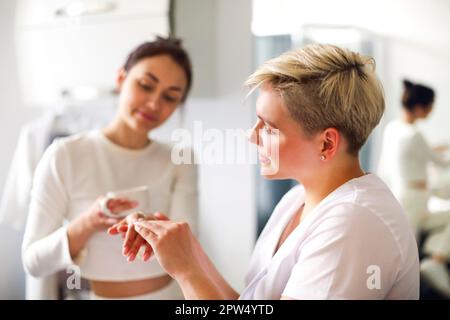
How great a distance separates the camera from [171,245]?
2.38ft

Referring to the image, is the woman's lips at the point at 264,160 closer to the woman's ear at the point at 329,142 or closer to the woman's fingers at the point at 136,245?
the woman's ear at the point at 329,142

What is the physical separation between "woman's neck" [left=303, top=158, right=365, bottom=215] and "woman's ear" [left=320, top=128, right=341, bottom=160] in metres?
0.02

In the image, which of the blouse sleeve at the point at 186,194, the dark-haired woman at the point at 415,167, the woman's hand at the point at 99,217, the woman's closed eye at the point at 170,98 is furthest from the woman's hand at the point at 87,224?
the dark-haired woman at the point at 415,167

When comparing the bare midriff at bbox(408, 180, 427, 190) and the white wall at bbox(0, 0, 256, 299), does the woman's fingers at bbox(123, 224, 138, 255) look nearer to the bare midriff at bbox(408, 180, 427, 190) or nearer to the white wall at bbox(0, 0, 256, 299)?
the white wall at bbox(0, 0, 256, 299)

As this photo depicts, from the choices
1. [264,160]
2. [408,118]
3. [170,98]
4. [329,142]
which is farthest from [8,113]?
[408,118]

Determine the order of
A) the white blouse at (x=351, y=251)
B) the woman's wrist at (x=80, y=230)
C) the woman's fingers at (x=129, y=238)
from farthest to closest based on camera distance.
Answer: the woman's wrist at (x=80, y=230)
the woman's fingers at (x=129, y=238)
the white blouse at (x=351, y=251)

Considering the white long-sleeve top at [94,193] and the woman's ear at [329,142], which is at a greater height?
the woman's ear at [329,142]

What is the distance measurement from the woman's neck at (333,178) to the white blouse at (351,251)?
0.02m

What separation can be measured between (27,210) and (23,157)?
0.37ft

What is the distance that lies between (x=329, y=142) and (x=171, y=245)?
29cm

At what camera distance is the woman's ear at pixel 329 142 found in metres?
0.70

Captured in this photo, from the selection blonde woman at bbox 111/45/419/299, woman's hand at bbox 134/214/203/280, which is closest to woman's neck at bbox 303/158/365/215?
blonde woman at bbox 111/45/419/299

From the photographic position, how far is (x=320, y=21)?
0.89 meters

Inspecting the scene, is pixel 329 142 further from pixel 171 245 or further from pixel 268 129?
pixel 171 245
